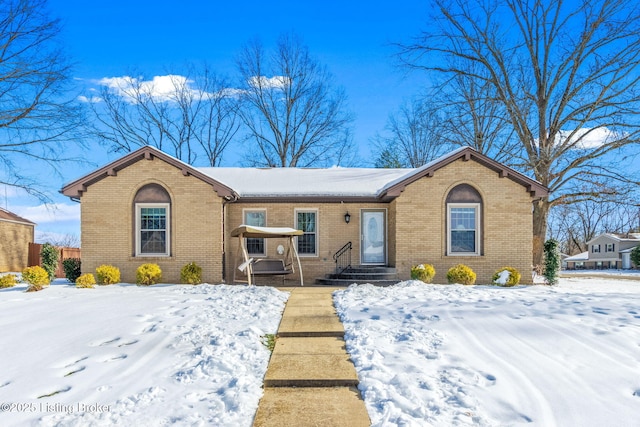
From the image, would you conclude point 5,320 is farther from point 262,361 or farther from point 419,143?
point 419,143

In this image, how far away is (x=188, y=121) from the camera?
3234cm

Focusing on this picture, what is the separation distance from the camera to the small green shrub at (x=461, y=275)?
14.4m

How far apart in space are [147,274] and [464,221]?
34.8 ft

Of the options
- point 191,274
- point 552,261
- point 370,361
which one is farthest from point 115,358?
point 552,261

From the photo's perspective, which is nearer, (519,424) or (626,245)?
(519,424)

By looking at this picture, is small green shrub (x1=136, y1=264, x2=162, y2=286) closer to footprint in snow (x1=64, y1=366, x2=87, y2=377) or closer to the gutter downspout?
the gutter downspout

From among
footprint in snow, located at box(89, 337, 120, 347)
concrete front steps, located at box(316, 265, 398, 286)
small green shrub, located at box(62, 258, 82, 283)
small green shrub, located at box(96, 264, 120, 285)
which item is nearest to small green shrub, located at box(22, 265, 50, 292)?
small green shrub, located at box(96, 264, 120, 285)

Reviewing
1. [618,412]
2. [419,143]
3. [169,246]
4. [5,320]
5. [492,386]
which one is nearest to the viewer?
[618,412]

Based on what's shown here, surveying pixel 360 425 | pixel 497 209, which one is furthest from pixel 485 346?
pixel 497 209

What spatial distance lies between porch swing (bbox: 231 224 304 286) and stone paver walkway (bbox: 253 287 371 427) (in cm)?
585

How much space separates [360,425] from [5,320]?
7.57 metres

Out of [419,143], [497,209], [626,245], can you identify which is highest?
[419,143]

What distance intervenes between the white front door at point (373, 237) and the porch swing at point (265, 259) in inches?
101

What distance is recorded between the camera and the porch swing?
45.7ft
